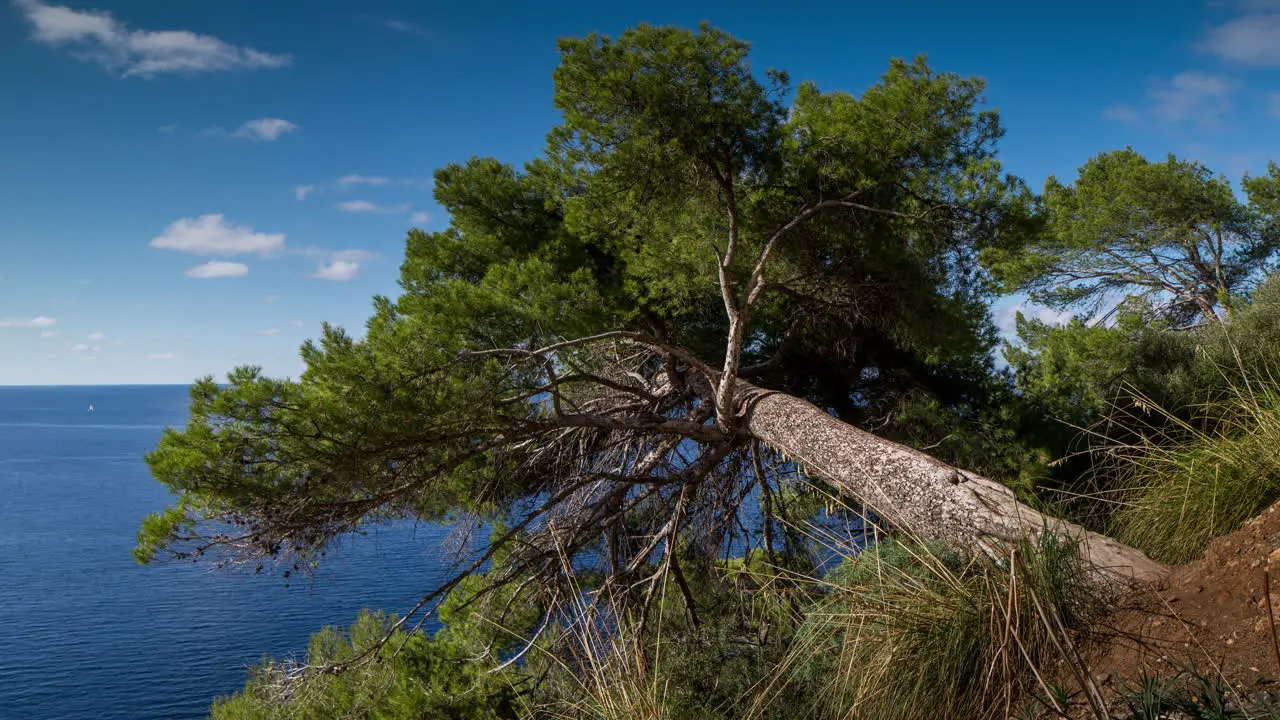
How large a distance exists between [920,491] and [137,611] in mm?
27564

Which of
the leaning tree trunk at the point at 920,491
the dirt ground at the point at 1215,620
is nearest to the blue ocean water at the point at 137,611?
the leaning tree trunk at the point at 920,491

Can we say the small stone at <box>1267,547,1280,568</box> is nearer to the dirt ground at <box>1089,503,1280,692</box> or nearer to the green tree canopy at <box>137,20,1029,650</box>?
the dirt ground at <box>1089,503,1280,692</box>

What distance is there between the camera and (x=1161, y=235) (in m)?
12.8

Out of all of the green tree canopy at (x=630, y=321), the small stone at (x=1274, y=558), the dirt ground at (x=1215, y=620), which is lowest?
the dirt ground at (x=1215, y=620)

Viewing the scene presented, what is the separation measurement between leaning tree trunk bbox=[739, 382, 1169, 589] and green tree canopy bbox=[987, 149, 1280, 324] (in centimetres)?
908

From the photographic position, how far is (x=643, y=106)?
217 inches

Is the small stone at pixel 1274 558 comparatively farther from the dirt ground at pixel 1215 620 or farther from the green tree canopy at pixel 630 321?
the green tree canopy at pixel 630 321

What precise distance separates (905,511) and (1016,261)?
3.74m

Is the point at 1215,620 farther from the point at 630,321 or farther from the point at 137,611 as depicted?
the point at 137,611

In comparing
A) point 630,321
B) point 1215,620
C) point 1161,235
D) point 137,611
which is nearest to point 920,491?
point 1215,620

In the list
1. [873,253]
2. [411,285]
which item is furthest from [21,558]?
[873,253]

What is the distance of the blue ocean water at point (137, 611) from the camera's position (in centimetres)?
1877

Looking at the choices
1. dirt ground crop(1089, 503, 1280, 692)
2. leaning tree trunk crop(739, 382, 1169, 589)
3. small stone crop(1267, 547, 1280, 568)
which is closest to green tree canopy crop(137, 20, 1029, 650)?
leaning tree trunk crop(739, 382, 1169, 589)

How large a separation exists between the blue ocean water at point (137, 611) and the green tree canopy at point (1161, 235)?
11971 millimetres
